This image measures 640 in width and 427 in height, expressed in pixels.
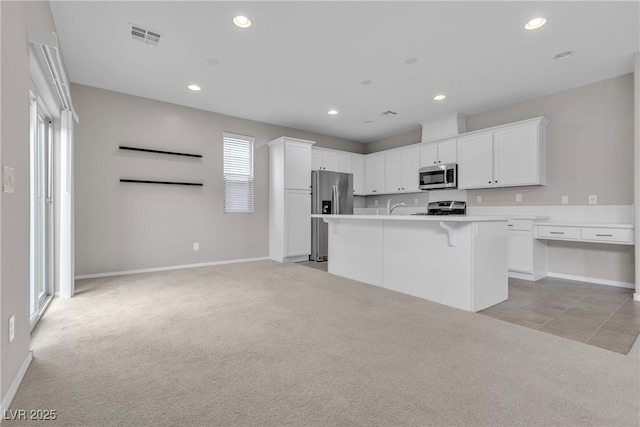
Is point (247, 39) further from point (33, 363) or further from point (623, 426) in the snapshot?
point (623, 426)

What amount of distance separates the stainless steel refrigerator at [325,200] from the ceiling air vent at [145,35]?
352cm

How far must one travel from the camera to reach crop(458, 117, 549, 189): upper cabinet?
4.32 meters

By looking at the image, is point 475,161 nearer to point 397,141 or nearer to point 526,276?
point 526,276

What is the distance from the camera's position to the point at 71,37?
3023 millimetres

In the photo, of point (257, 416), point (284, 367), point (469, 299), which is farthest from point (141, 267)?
point (469, 299)

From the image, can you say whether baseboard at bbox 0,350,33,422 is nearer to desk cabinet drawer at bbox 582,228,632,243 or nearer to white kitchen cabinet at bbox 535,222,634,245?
white kitchen cabinet at bbox 535,222,634,245

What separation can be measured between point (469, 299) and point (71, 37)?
4.72 meters

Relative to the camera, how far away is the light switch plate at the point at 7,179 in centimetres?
142

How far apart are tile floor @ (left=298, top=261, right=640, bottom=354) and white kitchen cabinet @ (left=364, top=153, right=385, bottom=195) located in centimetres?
343

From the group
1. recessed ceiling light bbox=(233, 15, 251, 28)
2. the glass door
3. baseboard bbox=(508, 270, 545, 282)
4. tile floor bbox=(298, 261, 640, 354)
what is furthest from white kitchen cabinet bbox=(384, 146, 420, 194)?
the glass door

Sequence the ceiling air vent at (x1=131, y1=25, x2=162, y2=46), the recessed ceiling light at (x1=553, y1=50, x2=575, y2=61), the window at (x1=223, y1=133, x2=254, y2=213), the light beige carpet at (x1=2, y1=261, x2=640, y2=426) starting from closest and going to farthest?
Answer: the light beige carpet at (x1=2, y1=261, x2=640, y2=426)
the ceiling air vent at (x1=131, y1=25, x2=162, y2=46)
the recessed ceiling light at (x1=553, y1=50, x2=575, y2=61)
the window at (x1=223, y1=133, x2=254, y2=213)

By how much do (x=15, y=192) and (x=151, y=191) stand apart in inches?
127

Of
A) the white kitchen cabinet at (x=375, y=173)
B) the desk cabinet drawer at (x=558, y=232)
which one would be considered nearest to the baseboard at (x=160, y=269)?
the white kitchen cabinet at (x=375, y=173)

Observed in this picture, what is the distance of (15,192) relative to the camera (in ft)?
5.24
